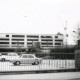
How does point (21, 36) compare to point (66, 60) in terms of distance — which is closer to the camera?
point (66, 60)

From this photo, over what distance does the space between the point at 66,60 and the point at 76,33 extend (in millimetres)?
30451

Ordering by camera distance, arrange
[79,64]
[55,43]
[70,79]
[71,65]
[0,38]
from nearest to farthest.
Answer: [70,79], [79,64], [71,65], [0,38], [55,43]

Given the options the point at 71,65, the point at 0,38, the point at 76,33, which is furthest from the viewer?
the point at 0,38

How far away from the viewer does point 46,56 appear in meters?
15.9

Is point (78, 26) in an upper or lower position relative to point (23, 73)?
upper

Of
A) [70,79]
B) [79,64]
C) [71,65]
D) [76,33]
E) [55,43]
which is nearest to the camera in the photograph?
[70,79]

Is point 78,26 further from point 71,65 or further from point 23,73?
point 23,73

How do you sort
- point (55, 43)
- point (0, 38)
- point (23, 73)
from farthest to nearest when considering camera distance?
point (55, 43)
point (0, 38)
point (23, 73)

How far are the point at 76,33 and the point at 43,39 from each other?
94749 mm

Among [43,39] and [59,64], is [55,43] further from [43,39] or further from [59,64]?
[59,64]

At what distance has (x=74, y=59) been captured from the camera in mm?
15797

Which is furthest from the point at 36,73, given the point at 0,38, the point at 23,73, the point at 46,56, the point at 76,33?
the point at 0,38

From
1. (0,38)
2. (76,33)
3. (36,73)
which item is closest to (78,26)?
(76,33)

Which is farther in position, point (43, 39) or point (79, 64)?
point (43, 39)
